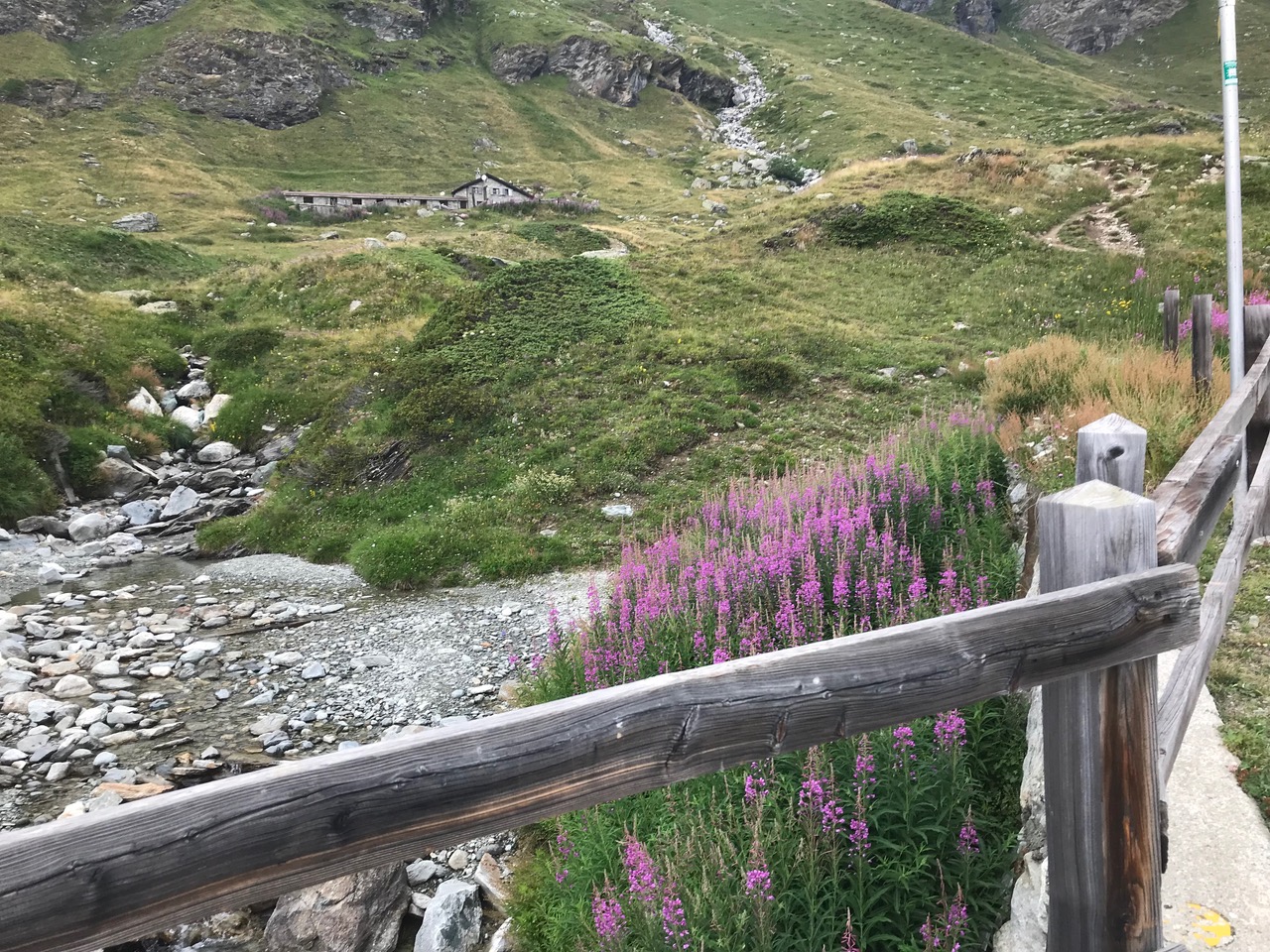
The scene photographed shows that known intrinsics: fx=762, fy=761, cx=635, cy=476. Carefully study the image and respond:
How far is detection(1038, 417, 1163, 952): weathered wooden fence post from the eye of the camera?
2367mm

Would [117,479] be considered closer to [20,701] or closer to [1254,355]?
[20,701]

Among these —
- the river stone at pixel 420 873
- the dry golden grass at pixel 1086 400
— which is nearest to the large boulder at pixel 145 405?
the river stone at pixel 420 873

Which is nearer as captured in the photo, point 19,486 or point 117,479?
point 19,486

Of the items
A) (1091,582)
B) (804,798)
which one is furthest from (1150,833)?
(804,798)

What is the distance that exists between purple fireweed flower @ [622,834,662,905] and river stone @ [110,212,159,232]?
60.5m

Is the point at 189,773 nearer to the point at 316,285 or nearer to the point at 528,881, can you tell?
the point at 528,881

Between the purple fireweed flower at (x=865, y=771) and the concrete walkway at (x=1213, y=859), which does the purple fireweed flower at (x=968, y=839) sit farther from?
the concrete walkway at (x=1213, y=859)

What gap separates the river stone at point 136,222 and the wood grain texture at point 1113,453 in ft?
203

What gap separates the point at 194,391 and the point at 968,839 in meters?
22.4

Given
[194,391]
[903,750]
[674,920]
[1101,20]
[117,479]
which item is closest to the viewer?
[674,920]

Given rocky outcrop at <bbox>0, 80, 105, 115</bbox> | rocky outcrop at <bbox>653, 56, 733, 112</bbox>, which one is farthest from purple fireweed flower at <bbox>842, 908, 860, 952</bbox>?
rocky outcrop at <bbox>653, 56, 733, 112</bbox>

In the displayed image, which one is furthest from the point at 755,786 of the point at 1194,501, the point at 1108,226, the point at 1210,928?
the point at 1108,226

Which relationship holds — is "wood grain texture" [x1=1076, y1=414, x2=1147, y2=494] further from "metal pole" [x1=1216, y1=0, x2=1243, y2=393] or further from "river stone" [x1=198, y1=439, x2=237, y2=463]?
"river stone" [x1=198, y1=439, x2=237, y2=463]

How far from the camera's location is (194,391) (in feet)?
68.8
